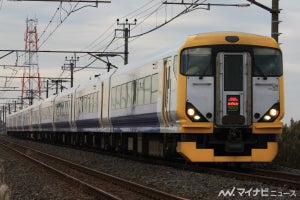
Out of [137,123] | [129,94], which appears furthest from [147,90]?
[129,94]

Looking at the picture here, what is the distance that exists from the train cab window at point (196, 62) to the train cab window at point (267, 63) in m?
1.18

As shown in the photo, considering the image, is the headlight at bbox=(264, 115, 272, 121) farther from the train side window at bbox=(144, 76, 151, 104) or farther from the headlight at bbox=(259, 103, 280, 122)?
the train side window at bbox=(144, 76, 151, 104)

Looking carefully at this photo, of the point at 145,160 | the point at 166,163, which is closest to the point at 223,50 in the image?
the point at 166,163

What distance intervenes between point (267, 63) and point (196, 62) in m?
1.80

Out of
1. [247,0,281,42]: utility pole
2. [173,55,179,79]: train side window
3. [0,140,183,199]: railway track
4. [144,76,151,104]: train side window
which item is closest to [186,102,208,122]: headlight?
[173,55,179,79]: train side window

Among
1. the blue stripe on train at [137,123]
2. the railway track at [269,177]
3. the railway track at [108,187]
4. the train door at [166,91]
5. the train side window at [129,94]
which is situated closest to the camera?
the railway track at [108,187]

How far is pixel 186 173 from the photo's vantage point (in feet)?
48.7

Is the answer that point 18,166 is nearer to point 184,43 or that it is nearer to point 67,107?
point 184,43

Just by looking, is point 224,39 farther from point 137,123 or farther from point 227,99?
point 137,123

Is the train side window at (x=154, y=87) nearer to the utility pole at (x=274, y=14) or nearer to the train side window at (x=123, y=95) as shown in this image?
the train side window at (x=123, y=95)

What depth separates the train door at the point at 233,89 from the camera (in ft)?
49.4

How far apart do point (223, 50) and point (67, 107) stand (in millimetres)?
21884

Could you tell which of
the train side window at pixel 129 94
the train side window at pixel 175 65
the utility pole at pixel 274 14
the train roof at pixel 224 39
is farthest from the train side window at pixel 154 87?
the utility pole at pixel 274 14

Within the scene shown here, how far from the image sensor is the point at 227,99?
1516cm
